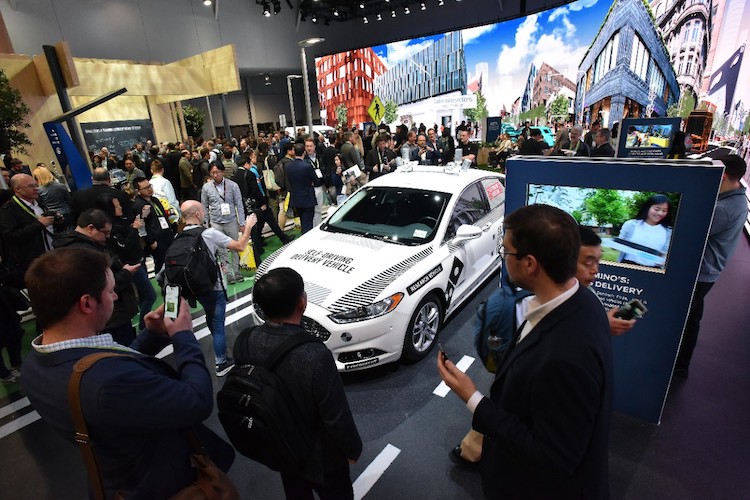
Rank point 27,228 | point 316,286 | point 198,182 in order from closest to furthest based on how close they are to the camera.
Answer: point 316,286
point 27,228
point 198,182

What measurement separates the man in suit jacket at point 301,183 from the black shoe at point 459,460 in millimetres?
4712

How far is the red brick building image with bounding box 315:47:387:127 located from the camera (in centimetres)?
2684

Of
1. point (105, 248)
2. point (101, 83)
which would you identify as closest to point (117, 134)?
point (101, 83)

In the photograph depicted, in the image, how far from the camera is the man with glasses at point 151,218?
15.9 ft

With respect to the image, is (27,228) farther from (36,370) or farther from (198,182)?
(198,182)

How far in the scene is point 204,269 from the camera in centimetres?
328

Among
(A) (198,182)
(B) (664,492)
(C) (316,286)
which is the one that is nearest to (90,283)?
(C) (316,286)

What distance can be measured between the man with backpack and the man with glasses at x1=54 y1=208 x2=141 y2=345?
485 millimetres

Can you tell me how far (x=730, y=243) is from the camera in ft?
10.0

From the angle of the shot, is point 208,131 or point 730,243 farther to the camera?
point 208,131

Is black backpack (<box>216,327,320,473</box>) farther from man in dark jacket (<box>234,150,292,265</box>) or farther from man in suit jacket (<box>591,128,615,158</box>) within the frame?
man in suit jacket (<box>591,128,615,158</box>)

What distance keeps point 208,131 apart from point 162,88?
55.7 ft

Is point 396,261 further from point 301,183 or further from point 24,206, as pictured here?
point 24,206

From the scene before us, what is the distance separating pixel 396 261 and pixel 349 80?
28.0 metres
